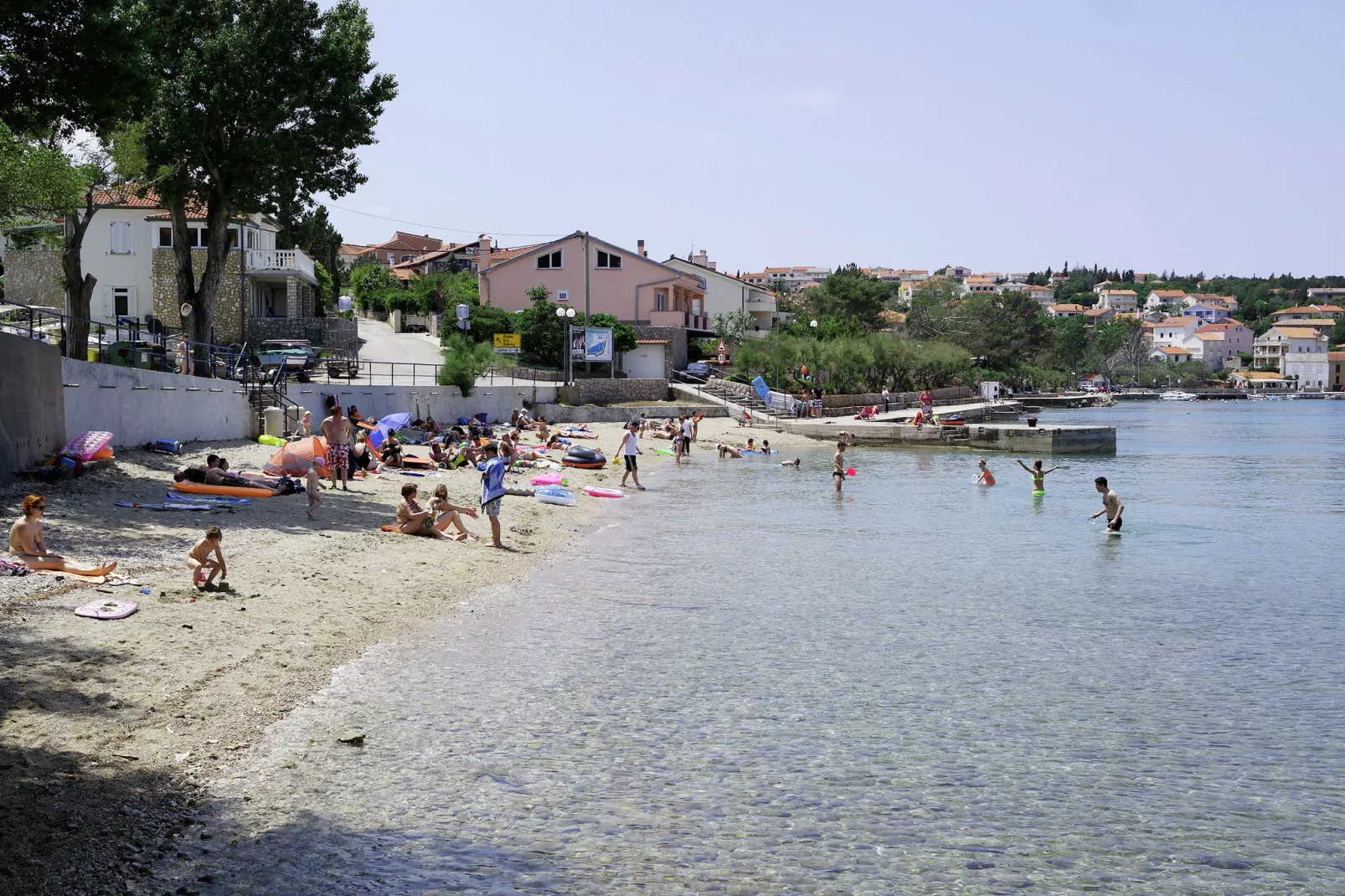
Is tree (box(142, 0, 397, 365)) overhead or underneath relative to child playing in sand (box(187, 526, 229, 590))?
overhead

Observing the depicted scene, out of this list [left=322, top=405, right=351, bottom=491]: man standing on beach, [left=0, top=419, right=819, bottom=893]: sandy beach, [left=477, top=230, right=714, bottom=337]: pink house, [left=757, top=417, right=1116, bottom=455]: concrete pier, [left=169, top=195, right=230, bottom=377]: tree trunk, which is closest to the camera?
[left=0, top=419, right=819, bottom=893]: sandy beach

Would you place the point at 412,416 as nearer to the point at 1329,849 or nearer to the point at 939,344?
the point at 1329,849

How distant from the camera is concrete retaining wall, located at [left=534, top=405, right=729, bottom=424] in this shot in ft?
148

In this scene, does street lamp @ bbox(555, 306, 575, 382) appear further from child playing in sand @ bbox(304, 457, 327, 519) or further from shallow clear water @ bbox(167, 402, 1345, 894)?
child playing in sand @ bbox(304, 457, 327, 519)

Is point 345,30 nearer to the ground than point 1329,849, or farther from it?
farther from it

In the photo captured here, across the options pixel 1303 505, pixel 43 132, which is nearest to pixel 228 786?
pixel 43 132

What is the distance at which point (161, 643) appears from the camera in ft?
32.0

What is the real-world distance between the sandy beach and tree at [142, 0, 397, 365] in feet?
36.2

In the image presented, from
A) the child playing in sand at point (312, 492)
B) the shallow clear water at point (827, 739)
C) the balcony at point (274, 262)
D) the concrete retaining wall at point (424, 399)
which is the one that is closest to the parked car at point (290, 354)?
the concrete retaining wall at point (424, 399)

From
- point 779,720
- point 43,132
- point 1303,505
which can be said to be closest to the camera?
point 779,720

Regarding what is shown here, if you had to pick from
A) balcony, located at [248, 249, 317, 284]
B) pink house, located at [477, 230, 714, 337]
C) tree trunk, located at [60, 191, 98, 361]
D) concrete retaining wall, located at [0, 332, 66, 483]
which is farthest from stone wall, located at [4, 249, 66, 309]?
concrete retaining wall, located at [0, 332, 66, 483]

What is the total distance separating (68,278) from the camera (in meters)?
27.7

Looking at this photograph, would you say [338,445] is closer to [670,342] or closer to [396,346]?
[396,346]

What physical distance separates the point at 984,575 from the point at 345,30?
21.1 meters
